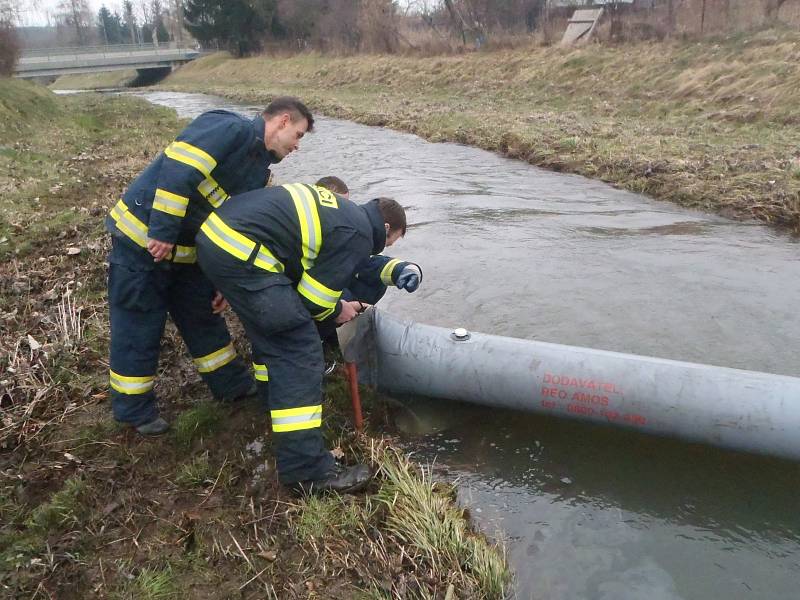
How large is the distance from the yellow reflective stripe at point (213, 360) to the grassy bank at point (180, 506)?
219 mm

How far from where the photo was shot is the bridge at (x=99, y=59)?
4624cm

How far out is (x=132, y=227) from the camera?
307cm

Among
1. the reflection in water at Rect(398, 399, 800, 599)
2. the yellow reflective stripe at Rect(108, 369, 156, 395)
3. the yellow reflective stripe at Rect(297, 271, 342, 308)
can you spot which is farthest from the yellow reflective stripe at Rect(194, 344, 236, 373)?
the reflection in water at Rect(398, 399, 800, 599)

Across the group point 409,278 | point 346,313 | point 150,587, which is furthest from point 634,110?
point 150,587

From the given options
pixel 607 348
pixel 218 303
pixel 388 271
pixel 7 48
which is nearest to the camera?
pixel 218 303

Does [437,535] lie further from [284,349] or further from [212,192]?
[212,192]

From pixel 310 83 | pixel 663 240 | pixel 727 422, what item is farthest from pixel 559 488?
pixel 310 83

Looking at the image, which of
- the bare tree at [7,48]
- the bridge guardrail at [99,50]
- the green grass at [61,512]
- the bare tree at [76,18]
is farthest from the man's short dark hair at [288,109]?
the bare tree at [76,18]

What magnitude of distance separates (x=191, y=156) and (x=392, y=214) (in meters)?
1.02

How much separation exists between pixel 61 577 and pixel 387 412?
1.85 meters

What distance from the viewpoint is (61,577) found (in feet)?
8.15

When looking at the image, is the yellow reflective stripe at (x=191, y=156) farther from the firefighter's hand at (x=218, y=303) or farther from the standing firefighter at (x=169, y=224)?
the firefighter's hand at (x=218, y=303)

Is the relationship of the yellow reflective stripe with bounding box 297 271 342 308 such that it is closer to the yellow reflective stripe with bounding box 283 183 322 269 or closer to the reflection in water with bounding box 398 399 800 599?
the yellow reflective stripe with bounding box 283 183 322 269

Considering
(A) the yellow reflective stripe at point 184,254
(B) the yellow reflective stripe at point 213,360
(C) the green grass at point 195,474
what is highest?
(A) the yellow reflective stripe at point 184,254
